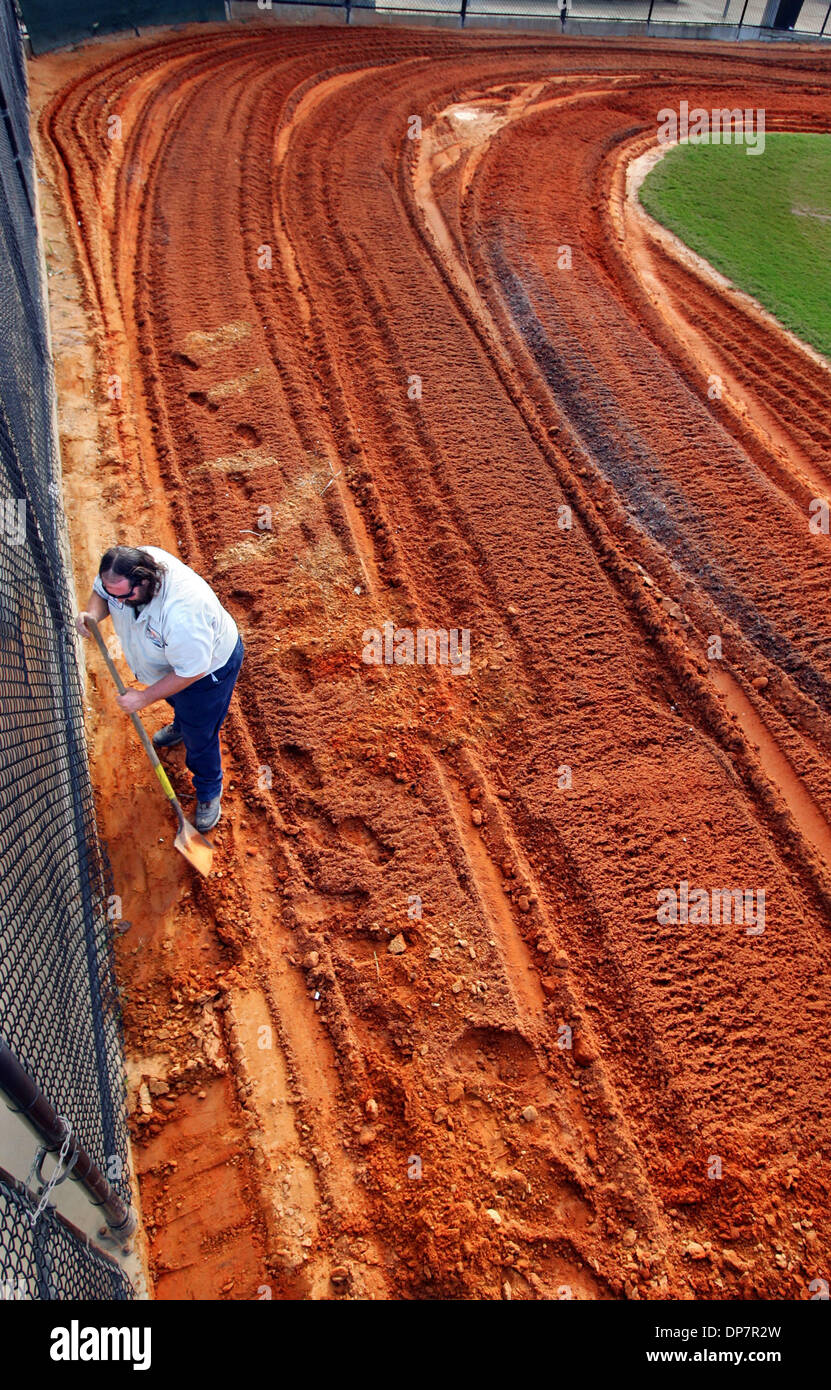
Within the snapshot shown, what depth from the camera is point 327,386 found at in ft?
26.6

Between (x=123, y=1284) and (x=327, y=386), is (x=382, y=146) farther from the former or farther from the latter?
(x=123, y=1284)

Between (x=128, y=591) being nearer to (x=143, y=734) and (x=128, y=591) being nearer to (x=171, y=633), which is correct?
(x=171, y=633)

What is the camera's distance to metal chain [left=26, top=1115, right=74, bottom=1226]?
2.53m

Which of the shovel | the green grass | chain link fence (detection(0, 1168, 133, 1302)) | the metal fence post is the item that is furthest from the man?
the green grass

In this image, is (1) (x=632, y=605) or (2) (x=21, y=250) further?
(2) (x=21, y=250)

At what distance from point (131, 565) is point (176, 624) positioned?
385 millimetres

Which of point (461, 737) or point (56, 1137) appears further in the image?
point (461, 737)

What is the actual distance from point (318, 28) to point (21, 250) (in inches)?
502

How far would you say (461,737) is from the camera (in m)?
5.57

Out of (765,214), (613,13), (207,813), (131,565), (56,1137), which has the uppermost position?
(613,13)

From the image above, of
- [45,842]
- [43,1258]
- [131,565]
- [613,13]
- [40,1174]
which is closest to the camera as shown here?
[43,1258]

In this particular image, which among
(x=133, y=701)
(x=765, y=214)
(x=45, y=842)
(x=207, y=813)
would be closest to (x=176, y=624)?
(x=133, y=701)

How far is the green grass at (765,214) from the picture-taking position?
10336 mm
